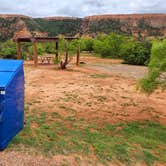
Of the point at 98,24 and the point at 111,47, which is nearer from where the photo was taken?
the point at 111,47

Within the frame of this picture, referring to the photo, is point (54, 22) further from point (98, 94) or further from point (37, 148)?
point (37, 148)

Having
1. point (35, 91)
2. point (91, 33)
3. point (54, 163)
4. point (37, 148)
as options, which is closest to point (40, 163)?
point (54, 163)

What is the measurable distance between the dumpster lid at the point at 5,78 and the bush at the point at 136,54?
29567 mm

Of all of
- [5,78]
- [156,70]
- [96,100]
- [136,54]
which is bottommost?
[136,54]

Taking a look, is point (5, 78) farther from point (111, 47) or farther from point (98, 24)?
point (98, 24)

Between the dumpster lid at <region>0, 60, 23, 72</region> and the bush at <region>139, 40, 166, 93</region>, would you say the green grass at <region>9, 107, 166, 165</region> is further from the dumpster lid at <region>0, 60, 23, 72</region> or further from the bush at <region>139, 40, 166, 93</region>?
the dumpster lid at <region>0, 60, 23, 72</region>

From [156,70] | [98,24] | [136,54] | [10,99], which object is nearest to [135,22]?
[98,24]

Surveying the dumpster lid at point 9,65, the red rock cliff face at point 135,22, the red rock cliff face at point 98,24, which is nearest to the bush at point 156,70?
the dumpster lid at point 9,65

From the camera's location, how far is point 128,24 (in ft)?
330

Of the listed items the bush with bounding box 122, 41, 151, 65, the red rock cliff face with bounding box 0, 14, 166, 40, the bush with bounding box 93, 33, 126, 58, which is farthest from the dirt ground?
the red rock cliff face with bounding box 0, 14, 166, 40

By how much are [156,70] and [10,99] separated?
18.0 feet

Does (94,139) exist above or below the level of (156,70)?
below

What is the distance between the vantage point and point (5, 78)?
6992 mm

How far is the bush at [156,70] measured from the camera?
1085cm
